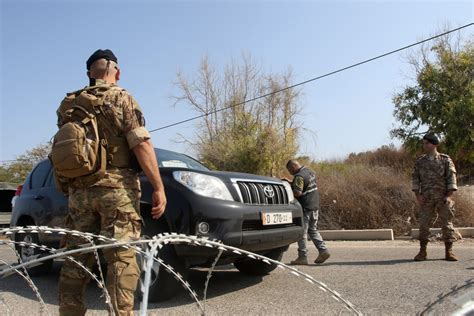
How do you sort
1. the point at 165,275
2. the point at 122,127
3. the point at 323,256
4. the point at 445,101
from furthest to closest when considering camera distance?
the point at 445,101 → the point at 323,256 → the point at 165,275 → the point at 122,127

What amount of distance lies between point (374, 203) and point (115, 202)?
816 centimetres

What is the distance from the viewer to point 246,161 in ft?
66.3

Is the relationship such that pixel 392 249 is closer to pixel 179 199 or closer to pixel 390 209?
pixel 390 209

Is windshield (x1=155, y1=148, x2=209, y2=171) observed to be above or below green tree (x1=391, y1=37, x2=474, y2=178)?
below

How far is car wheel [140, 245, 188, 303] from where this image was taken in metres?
3.81

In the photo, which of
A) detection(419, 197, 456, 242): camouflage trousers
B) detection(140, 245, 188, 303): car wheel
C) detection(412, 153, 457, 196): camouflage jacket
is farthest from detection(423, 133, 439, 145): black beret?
detection(140, 245, 188, 303): car wheel

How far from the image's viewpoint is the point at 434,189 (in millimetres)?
6117

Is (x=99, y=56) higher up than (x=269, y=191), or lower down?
higher up

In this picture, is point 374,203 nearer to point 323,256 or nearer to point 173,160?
point 323,256

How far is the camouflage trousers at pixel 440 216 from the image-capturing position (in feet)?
19.4

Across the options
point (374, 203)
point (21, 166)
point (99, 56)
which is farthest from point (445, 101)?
point (21, 166)

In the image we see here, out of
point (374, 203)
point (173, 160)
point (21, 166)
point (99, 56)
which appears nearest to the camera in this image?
point (99, 56)

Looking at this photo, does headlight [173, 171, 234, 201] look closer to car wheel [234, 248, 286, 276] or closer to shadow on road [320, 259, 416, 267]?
car wheel [234, 248, 286, 276]

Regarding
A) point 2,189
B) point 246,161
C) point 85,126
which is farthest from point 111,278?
point 246,161
